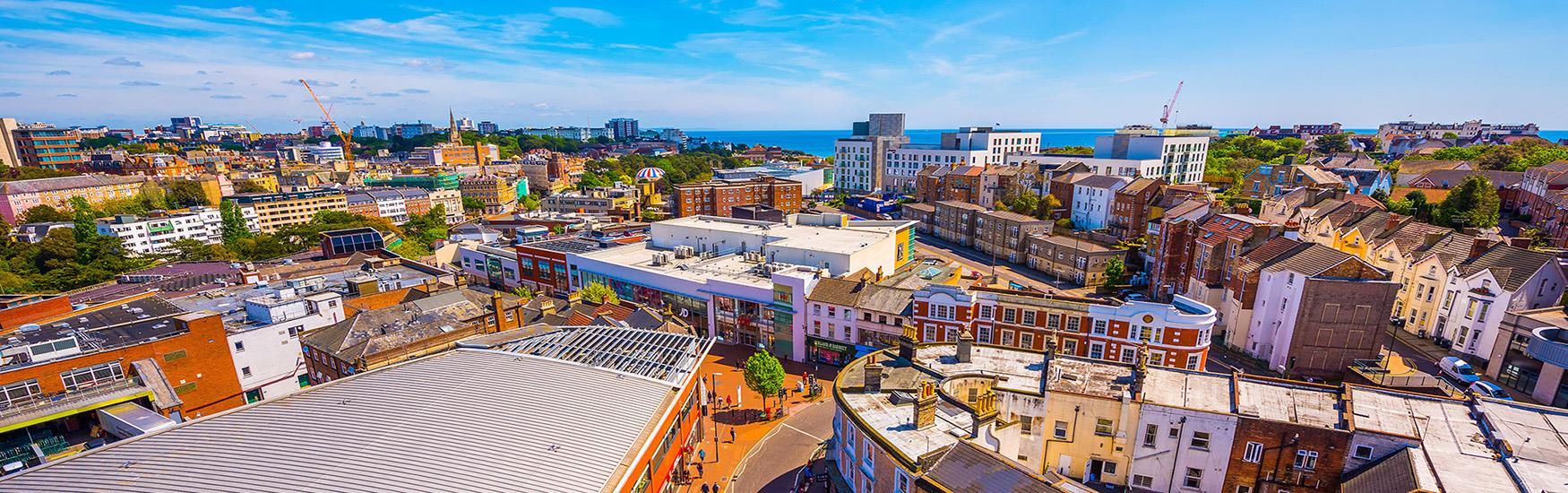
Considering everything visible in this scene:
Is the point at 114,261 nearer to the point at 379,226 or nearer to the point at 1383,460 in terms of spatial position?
the point at 379,226

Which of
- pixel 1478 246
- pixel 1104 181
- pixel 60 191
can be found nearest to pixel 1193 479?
pixel 1478 246

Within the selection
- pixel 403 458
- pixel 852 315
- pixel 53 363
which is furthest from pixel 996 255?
pixel 53 363

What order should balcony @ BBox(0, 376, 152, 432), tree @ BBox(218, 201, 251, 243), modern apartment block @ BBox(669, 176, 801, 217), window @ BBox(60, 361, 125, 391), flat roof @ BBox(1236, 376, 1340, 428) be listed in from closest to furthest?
1. flat roof @ BBox(1236, 376, 1340, 428)
2. balcony @ BBox(0, 376, 152, 432)
3. window @ BBox(60, 361, 125, 391)
4. tree @ BBox(218, 201, 251, 243)
5. modern apartment block @ BBox(669, 176, 801, 217)

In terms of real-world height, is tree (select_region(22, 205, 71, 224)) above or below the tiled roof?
below

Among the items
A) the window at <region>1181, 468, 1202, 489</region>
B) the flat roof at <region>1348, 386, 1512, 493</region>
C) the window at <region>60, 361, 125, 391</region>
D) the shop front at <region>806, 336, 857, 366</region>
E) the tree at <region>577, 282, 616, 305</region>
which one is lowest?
the shop front at <region>806, 336, 857, 366</region>

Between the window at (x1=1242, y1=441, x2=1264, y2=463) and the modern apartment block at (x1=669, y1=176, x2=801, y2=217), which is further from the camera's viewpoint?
the modern apartment block at (x1=669, y1=176, x2=801, y2=217)

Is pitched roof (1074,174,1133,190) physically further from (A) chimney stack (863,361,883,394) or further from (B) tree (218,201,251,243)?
(B) tree (218,201,251,243)

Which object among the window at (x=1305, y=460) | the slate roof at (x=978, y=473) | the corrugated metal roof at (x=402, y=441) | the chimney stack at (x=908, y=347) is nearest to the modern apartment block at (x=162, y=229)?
the corrugated metal roof at (x=402, y=441)

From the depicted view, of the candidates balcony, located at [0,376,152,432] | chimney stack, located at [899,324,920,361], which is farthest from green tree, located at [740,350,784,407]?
balcony, located at [0,376,152,432]

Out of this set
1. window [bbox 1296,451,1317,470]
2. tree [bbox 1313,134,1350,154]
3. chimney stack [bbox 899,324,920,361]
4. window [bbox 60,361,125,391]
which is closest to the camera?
window [bbox 1296,451,1317,470]
